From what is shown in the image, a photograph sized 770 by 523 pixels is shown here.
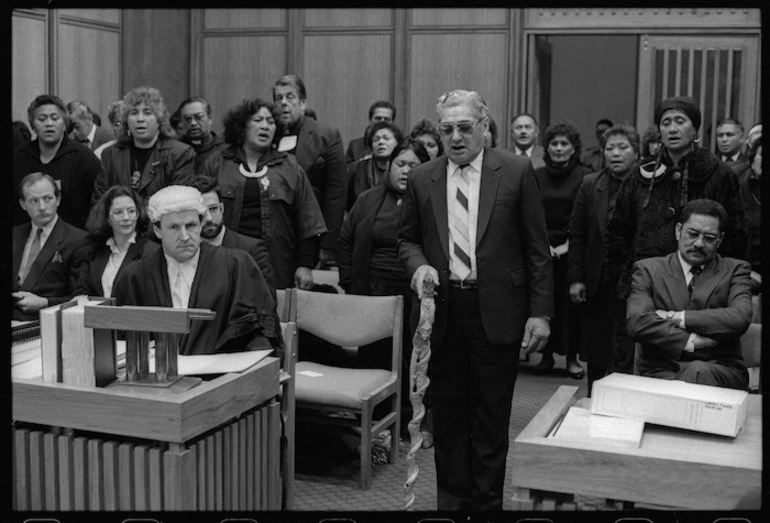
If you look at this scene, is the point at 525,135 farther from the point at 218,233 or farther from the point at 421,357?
the point at 421,357

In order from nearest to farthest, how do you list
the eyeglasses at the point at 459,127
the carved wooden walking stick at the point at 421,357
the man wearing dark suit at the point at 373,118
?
1. the carved wooden walking stick at the point at 421,357
2. the eyeglasses at the point at 459,127
3. the man wearing dark suit at the point at 373,118

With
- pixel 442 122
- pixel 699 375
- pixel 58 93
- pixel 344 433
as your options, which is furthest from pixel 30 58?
pixel 699 375

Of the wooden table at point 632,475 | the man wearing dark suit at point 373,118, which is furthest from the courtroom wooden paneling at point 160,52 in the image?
the wooden table at point 632,475

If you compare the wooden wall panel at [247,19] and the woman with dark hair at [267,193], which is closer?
the woman with dark hair at [267,193]

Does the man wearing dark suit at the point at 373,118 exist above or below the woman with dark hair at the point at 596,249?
above

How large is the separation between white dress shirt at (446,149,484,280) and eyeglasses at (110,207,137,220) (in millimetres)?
1576

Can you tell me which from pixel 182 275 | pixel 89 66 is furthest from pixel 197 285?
pixel 89 66

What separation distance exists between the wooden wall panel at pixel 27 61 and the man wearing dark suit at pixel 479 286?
5.09 metres

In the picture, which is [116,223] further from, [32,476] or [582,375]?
[582,375]

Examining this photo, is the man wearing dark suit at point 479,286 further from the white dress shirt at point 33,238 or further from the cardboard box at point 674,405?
the white dress shirt at point 33,238

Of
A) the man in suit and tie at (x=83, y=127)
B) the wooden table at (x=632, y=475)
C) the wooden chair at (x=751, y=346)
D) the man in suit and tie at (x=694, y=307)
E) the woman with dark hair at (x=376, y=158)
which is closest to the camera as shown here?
the wooden table at (x=632, y=475)

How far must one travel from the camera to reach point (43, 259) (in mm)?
4391

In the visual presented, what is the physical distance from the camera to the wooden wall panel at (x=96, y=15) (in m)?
8.00

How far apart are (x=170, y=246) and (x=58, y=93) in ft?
16.7
